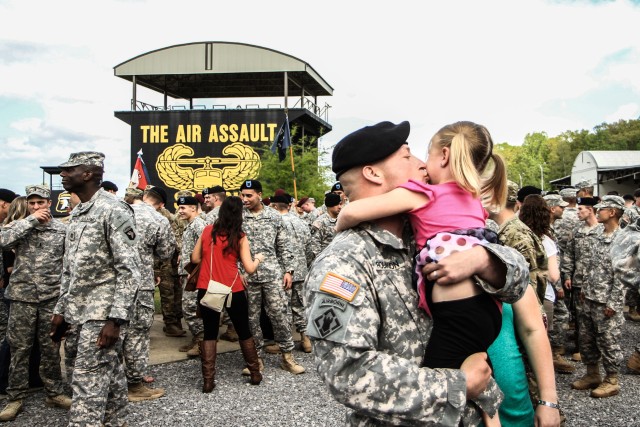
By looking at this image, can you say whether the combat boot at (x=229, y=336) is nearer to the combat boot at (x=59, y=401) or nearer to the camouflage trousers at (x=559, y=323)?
the combat boot at (x=59, y=401)

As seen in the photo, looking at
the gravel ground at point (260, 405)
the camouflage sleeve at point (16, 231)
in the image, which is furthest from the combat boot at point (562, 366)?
the camouflage sleeve at point (16, 231)

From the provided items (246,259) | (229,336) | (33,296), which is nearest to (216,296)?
(246,259)

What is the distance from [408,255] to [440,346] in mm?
317

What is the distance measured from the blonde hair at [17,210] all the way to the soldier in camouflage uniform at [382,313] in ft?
17.6

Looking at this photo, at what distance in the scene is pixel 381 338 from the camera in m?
1.66

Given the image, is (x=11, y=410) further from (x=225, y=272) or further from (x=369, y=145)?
(x=369, y=145)

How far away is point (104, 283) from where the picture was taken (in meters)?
4.20

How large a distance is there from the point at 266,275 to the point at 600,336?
410 cm

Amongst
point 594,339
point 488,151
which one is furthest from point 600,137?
point 488,151

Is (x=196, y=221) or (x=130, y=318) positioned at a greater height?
(x=196, y=221)

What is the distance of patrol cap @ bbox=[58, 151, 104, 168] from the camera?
14.1 ft

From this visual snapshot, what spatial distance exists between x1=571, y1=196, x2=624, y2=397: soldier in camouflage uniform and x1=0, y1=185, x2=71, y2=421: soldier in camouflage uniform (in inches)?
229

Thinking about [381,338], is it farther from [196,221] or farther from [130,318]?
[196,221]

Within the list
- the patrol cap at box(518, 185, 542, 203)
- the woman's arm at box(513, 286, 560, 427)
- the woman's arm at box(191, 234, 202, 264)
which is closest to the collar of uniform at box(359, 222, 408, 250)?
the woman's arm at box(513, 286, 560, 427)
